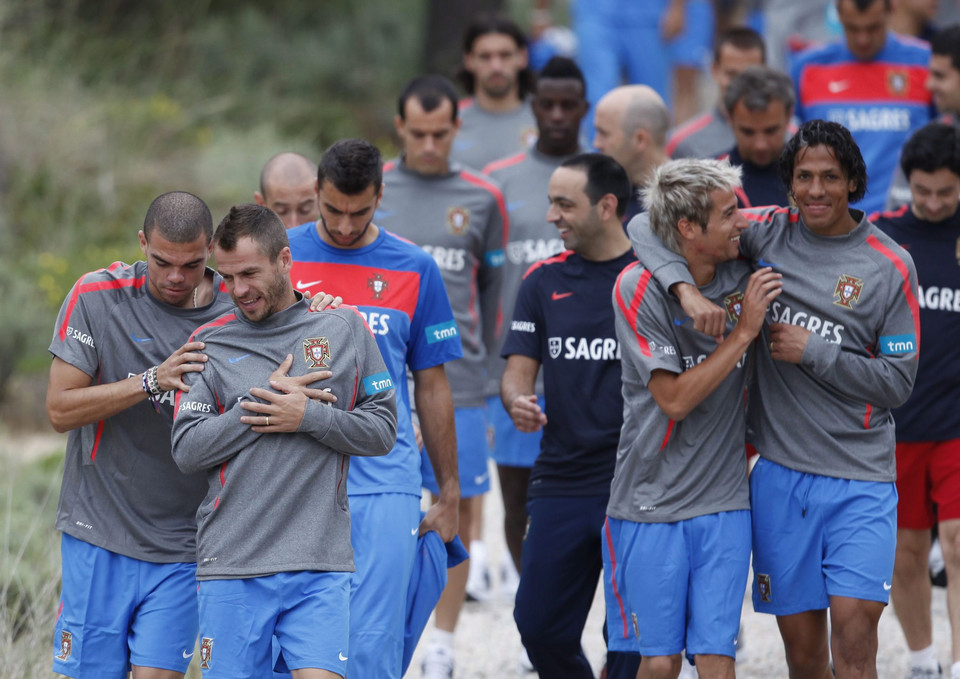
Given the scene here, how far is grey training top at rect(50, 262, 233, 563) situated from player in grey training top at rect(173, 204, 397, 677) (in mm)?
370

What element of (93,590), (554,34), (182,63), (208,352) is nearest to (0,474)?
(93,590)

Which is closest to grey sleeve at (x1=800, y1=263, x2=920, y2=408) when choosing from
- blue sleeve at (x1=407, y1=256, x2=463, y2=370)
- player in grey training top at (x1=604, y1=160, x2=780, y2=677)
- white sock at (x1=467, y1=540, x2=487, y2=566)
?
player in grey training top at (x1=604, y1=160, x2=780, y2=677)

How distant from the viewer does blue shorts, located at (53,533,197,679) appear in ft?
15.6

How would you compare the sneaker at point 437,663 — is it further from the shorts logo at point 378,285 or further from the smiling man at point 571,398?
the shorts logo at point 378,285

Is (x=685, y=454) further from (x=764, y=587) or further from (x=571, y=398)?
(x=571, y=398)

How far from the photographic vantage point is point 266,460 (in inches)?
171

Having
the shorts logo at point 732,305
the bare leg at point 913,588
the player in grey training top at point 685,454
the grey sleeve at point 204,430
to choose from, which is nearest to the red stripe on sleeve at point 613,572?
the player in grey training top at point 685,454

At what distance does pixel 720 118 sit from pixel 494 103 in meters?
1.59

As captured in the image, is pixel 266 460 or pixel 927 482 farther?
pixel 927 482

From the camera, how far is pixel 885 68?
8.32 meters

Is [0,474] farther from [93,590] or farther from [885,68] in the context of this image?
[885,68]

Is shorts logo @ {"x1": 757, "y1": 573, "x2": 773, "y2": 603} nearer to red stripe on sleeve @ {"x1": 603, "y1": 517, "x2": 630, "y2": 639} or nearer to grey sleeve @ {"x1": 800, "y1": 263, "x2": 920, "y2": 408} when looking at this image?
red stripe on sleeve @ {"x1": 603, "y1": 517, "x2": 630, "y2": 639}

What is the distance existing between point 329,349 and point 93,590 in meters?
1.25

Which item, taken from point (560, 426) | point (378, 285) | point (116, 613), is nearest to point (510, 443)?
point (560, 426)
